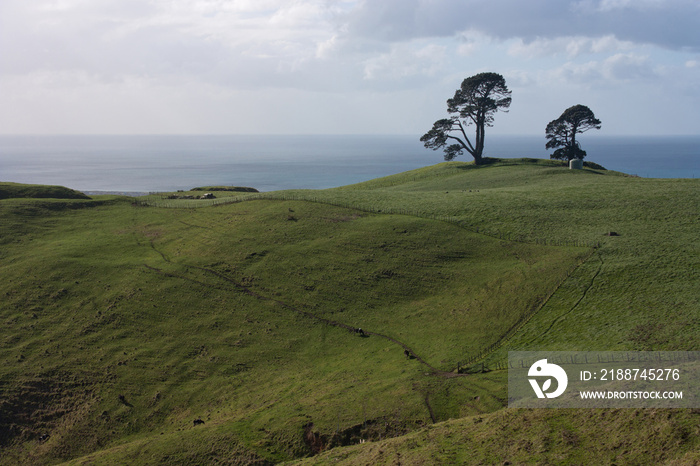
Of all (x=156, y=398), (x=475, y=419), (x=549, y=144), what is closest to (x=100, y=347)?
(x=156, y=398)

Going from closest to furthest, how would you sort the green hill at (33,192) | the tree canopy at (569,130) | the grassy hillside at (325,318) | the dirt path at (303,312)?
the grassy hillside at (325,318), the dirt path at (303,312), the green hill at (33,192), the tree canopy at (569,130)

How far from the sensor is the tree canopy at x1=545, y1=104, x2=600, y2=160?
93.6 metres

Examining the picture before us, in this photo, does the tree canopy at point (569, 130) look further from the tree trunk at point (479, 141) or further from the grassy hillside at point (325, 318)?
the grassy hillside at point (325, 318)

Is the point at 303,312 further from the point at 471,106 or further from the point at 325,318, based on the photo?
the point at 471,106

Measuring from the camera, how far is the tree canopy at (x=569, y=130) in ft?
307

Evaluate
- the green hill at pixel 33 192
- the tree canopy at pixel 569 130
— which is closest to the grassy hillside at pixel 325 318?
the green hill at pixel 33 192

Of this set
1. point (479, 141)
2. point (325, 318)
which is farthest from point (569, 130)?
point (325, 318)

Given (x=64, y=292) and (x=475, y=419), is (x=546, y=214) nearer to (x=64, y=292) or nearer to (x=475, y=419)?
(x=475, y=419)

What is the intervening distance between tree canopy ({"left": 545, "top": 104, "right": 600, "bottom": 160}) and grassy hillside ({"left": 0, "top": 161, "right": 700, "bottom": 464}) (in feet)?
115

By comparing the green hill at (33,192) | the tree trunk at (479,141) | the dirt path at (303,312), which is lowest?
the dirt path at (303,312)

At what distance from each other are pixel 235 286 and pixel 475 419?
27.5 meters

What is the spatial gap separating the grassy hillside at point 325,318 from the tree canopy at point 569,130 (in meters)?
35.0

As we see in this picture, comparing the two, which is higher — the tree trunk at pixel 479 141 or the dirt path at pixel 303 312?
the tree trunk at pixel 479 141

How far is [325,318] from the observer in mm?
40875
